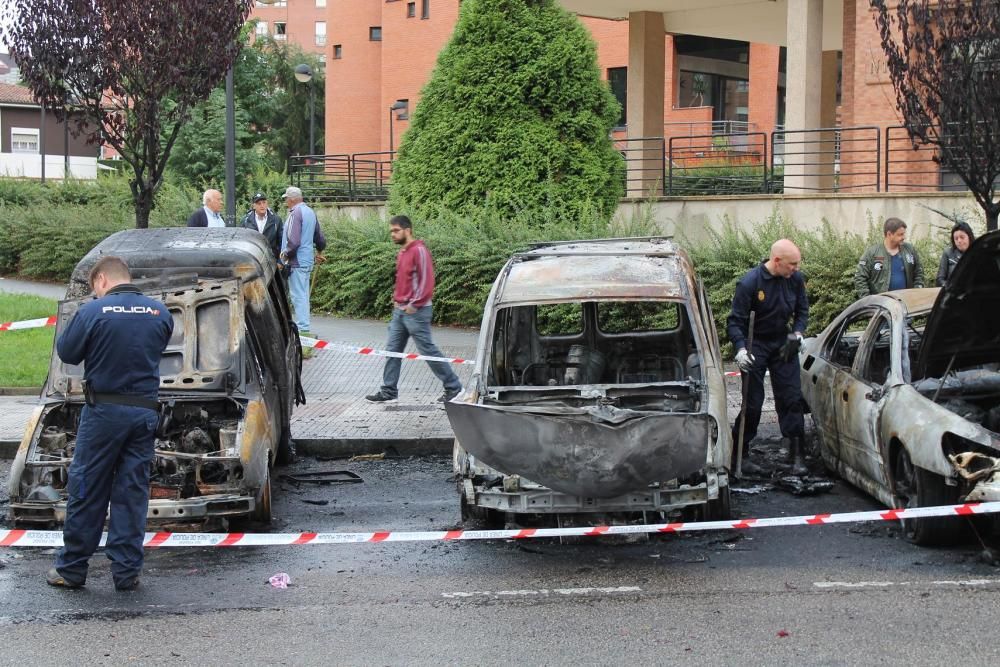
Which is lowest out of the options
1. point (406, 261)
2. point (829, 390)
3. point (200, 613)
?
point (200, 613)

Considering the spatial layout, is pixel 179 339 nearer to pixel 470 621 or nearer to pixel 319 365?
pixel 470 621

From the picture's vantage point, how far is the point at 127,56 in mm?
13812

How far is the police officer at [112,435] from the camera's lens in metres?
6.64

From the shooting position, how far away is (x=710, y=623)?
587 centimetres

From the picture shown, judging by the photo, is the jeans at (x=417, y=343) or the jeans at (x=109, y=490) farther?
the jeans at (x=417, y=343)

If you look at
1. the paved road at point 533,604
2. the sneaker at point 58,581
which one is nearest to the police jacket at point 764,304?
the paved road at point 533,604

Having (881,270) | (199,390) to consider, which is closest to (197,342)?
(199,390)

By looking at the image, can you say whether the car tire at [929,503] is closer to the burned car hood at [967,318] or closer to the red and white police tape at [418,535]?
the red and white police tape at [418,535]

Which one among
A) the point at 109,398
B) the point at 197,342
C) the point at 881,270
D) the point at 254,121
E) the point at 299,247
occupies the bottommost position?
the point at 109,398

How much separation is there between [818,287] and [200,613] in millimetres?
9732

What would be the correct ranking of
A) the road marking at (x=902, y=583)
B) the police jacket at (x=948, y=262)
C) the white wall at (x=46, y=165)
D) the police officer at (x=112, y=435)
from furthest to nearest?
the white wall at (x=46, y=165)
the police jacket at (x=948, y=262)
the police officer at (x=112, y=435)
the road marking at (x=902, y=583)

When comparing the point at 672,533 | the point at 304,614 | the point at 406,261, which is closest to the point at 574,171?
the point at 406,261

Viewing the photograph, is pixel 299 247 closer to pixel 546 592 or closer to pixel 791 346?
pixel 791 346

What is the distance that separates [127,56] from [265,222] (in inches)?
92.4
